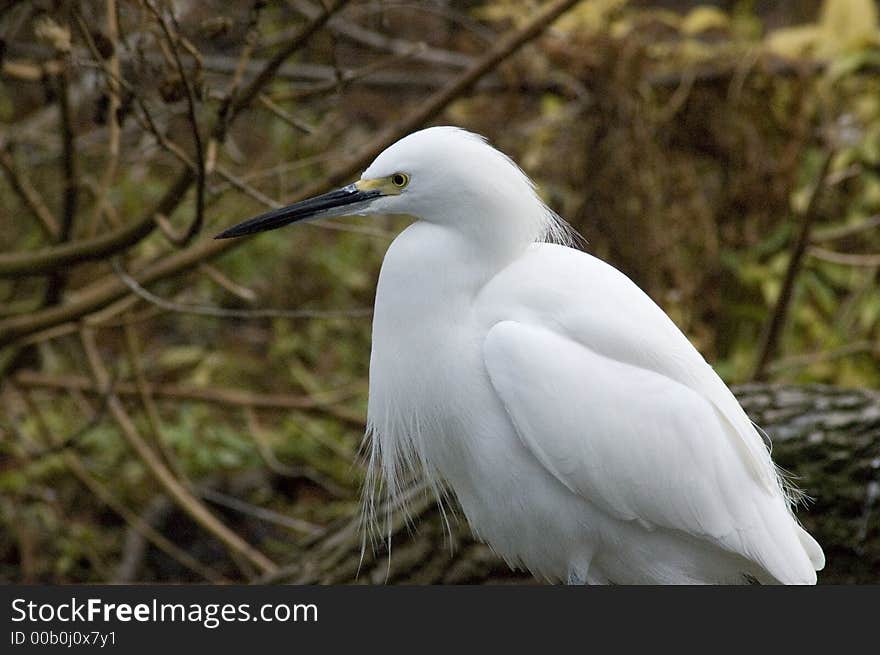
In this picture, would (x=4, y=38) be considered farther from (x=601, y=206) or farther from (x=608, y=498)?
(x=601, y=206)

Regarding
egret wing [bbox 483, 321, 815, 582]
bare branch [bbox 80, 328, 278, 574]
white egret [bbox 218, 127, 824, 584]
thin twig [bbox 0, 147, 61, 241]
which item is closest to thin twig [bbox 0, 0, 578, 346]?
thin twig [bbox 0, 147, 61, 241]

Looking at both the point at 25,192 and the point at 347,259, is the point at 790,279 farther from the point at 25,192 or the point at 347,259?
the point at 347,259

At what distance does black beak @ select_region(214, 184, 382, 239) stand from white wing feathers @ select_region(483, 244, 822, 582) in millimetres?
324

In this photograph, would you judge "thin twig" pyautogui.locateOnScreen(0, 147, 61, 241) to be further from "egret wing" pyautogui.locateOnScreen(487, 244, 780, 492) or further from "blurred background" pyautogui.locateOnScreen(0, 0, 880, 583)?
"egret wing" pyautogui.locateOnScreen(487, 244, 780, 492)

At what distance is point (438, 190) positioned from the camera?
2.04 meters

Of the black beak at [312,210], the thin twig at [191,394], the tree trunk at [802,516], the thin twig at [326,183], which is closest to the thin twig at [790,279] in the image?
the tree trunk at [802,516]

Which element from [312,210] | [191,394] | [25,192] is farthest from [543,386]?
[191,394]

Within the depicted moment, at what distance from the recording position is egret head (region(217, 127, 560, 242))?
2.02m

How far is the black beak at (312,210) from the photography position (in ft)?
6.72

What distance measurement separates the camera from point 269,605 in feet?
6.91

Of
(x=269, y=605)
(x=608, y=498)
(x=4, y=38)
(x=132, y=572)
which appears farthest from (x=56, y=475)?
(x=608, y=498)

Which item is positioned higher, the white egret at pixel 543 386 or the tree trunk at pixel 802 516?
the white egret at pixel 543 386

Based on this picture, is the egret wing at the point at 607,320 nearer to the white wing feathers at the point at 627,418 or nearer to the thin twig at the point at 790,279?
the white wing feathers at the point at 627,418

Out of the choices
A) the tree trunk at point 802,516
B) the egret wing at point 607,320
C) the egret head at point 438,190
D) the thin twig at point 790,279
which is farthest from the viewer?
the thin twig at point 790,279
